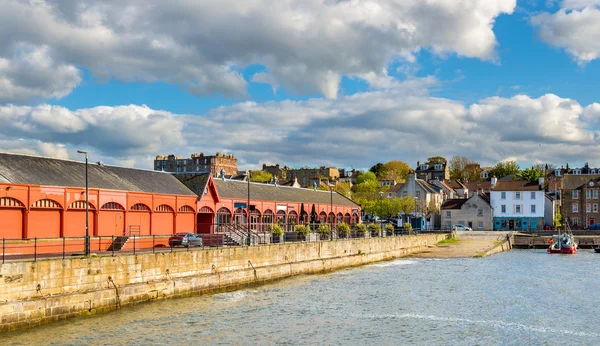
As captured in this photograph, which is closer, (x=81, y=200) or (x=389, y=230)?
(x=81, y=200)

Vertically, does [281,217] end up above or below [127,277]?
above

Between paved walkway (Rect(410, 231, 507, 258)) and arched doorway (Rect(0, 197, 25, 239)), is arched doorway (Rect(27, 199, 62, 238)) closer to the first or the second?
arched doorway (Rect(0, 197, 25, 239))

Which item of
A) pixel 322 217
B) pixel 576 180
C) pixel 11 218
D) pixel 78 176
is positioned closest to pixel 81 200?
pixel 78 176

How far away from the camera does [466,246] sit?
265 ft

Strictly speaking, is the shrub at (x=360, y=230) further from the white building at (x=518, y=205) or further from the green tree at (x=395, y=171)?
the green tree at (x=395, y=171)

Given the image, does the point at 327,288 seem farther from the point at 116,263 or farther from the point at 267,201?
the point at 267,201

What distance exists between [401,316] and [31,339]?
697 inches

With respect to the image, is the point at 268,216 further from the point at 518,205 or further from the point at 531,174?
the point at 531,174

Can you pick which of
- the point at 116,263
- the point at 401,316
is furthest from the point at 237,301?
the point at 401,316

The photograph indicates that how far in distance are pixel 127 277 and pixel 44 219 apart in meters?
11.1

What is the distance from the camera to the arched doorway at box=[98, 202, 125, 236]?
44.3 m

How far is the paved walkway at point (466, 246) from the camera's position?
72.0 metres

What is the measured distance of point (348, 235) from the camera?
210 ft

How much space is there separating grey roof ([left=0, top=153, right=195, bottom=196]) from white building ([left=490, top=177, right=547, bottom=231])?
7381cm
